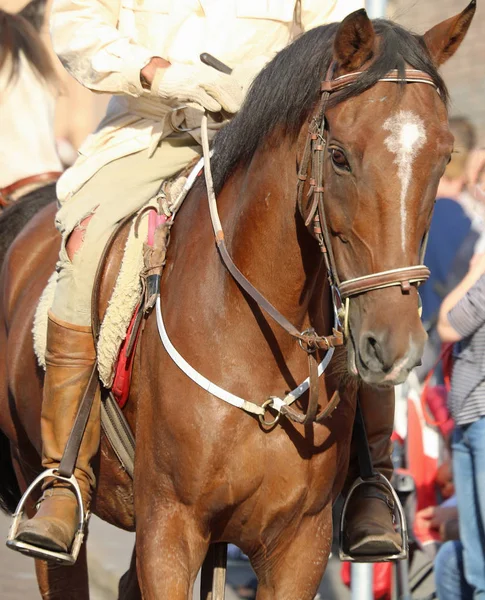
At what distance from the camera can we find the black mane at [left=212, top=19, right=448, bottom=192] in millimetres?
3188

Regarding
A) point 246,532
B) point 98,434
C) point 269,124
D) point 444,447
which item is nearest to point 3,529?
point 444,447

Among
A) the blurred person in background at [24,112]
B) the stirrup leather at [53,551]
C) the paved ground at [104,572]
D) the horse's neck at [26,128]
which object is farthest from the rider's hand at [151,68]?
the paved ground at [104,572]

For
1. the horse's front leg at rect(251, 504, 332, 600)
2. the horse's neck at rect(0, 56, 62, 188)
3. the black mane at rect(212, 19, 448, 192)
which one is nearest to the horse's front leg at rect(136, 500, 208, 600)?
the horse's front leg at rect(251, 504, 332, 600)

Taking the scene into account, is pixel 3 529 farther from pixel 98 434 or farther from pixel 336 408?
pixel 336 408

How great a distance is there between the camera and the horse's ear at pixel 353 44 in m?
3.15

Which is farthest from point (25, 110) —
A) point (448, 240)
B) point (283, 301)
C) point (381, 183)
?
point (381, 183)

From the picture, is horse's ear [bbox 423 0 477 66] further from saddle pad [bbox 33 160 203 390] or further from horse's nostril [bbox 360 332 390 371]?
saddle pad [bbox 33 160 203 390]

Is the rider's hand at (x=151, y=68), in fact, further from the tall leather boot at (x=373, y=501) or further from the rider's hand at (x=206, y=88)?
the tall leather boot at (x=373, y=501)

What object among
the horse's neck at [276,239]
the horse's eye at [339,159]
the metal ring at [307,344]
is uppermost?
the horse's eye at [339,159]

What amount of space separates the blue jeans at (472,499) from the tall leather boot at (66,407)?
1922mm

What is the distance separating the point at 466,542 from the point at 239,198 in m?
2.40

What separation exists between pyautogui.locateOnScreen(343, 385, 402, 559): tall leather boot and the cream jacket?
1.32m

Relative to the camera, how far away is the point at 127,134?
445cm

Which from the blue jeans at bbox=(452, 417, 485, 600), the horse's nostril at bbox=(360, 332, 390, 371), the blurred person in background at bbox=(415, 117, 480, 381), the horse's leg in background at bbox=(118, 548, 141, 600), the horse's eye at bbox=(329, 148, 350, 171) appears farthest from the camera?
the blurred person in background at bbox=(415, 117, 480, 381)
